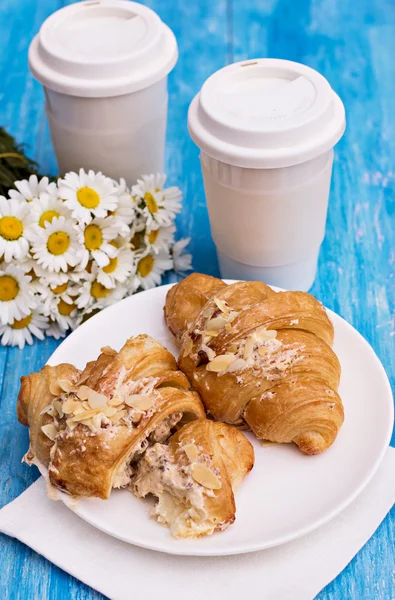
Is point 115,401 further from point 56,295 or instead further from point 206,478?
point 56,295

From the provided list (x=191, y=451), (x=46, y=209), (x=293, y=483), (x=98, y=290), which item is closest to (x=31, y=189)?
(x=46, y=209)

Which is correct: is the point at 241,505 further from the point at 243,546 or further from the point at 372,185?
the point at 372,185

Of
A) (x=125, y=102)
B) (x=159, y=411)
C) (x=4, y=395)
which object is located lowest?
(x=4, y=395)

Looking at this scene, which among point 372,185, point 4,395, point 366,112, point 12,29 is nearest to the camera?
point 4,395

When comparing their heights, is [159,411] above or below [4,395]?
above

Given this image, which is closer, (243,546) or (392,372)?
(243,546)

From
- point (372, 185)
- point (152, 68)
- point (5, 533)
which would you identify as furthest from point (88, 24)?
point (5, 533)

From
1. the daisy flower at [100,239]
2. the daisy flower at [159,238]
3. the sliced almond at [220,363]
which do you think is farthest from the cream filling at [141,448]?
the daisy flower at [159,238]
